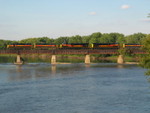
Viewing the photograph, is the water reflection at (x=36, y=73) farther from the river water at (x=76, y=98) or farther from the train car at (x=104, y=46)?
the train car at (x=104, y=46)

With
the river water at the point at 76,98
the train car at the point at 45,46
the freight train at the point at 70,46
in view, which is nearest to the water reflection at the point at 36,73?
the river water at the point at 76,98

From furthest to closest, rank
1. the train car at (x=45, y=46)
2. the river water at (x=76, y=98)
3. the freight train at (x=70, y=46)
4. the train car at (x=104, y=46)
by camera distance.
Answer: the train car at (x=104, y=46) < the train car at (x=45, y=46) < the freight train at (x=70, y=46) < the river water at (x=76, y=98)

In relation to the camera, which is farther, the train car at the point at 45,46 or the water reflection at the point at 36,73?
the train car at the point at 45,46

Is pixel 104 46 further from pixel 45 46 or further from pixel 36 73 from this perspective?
pixel 36 73

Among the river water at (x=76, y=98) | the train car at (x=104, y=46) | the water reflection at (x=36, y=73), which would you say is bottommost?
the river water at (x=76, y=98)

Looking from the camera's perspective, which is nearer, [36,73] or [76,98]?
[76,98]

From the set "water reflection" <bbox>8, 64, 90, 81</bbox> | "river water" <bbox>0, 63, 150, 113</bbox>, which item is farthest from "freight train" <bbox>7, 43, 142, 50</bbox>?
"river water" <bbox>0, 63, 150, 113</bbox>

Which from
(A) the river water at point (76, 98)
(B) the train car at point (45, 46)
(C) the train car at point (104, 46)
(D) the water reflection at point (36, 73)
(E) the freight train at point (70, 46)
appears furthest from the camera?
(C) the train car at point (104, 46)

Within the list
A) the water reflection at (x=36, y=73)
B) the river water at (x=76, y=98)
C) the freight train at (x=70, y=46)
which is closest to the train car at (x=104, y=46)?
the freight train at (x=70, y=46)

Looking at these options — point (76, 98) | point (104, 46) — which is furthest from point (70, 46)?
point (76, 98)

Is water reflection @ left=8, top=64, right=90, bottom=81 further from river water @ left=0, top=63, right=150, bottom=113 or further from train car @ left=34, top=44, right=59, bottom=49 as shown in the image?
train car @ left=34, top=44, right=59, bottom=49

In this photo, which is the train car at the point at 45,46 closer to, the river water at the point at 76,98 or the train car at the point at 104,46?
the train car at the point at 104,46

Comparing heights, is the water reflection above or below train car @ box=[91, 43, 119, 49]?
below

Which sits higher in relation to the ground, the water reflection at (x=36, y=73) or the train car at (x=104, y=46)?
the train car at (x=104, y=46)
